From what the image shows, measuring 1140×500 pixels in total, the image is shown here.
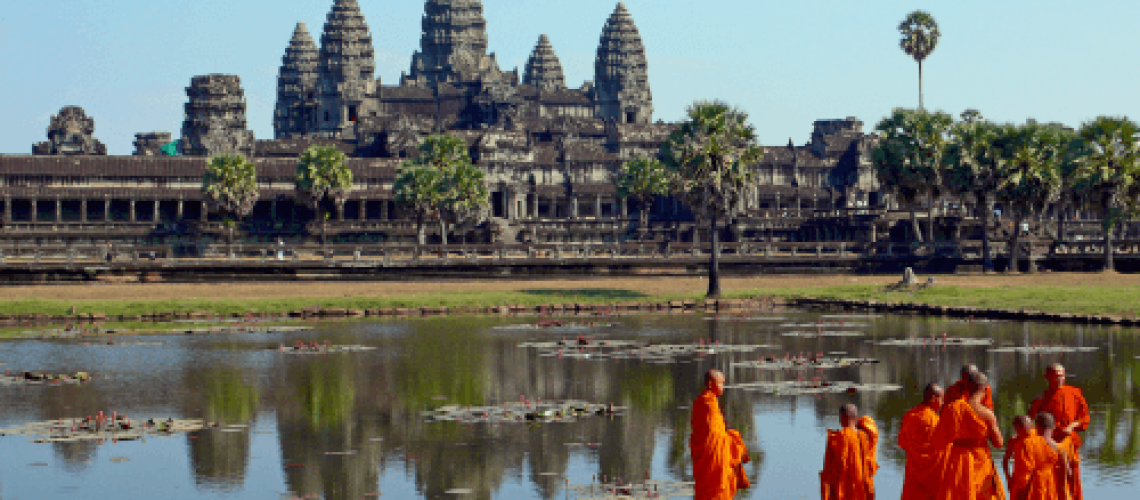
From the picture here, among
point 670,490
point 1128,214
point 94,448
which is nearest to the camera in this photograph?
point 670,490

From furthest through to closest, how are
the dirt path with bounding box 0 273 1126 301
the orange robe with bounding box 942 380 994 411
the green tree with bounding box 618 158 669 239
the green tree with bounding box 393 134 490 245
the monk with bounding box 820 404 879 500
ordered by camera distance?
the green tree with bounding box 618 158 669 239, the green tree with bounding box 393 134 490 245, the dirt path with bounding box 0 273 1126 301, the monk with bounding box 820 404 879 500, the orange robe with bounding box 942 380 994 411

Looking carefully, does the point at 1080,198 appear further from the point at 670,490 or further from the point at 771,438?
the point at 670,490

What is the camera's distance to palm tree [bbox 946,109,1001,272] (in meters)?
91.1

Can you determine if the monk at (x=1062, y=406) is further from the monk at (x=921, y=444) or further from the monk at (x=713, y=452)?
the monk at (x=713, y=452)

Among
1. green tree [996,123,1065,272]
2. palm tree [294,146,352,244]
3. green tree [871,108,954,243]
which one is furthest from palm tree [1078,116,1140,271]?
palm tree [294,146,352,244]

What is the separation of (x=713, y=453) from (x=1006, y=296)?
48.1 metres

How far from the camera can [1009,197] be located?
9038 cm

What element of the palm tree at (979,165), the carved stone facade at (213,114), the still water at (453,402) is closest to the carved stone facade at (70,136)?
the carved stone facade at (213,114)

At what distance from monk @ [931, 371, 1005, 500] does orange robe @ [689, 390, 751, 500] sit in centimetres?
272

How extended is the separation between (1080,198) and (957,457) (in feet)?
254

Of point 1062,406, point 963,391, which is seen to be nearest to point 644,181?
point 1062,406

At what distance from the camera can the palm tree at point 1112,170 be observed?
86.5m

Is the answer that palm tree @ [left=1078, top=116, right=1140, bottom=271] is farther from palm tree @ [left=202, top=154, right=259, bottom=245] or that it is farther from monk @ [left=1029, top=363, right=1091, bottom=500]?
palm tree @ [left=202, top=154, right=259, bottom=245]

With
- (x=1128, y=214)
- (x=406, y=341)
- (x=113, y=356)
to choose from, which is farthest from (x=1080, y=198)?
(x=113, y=356)
